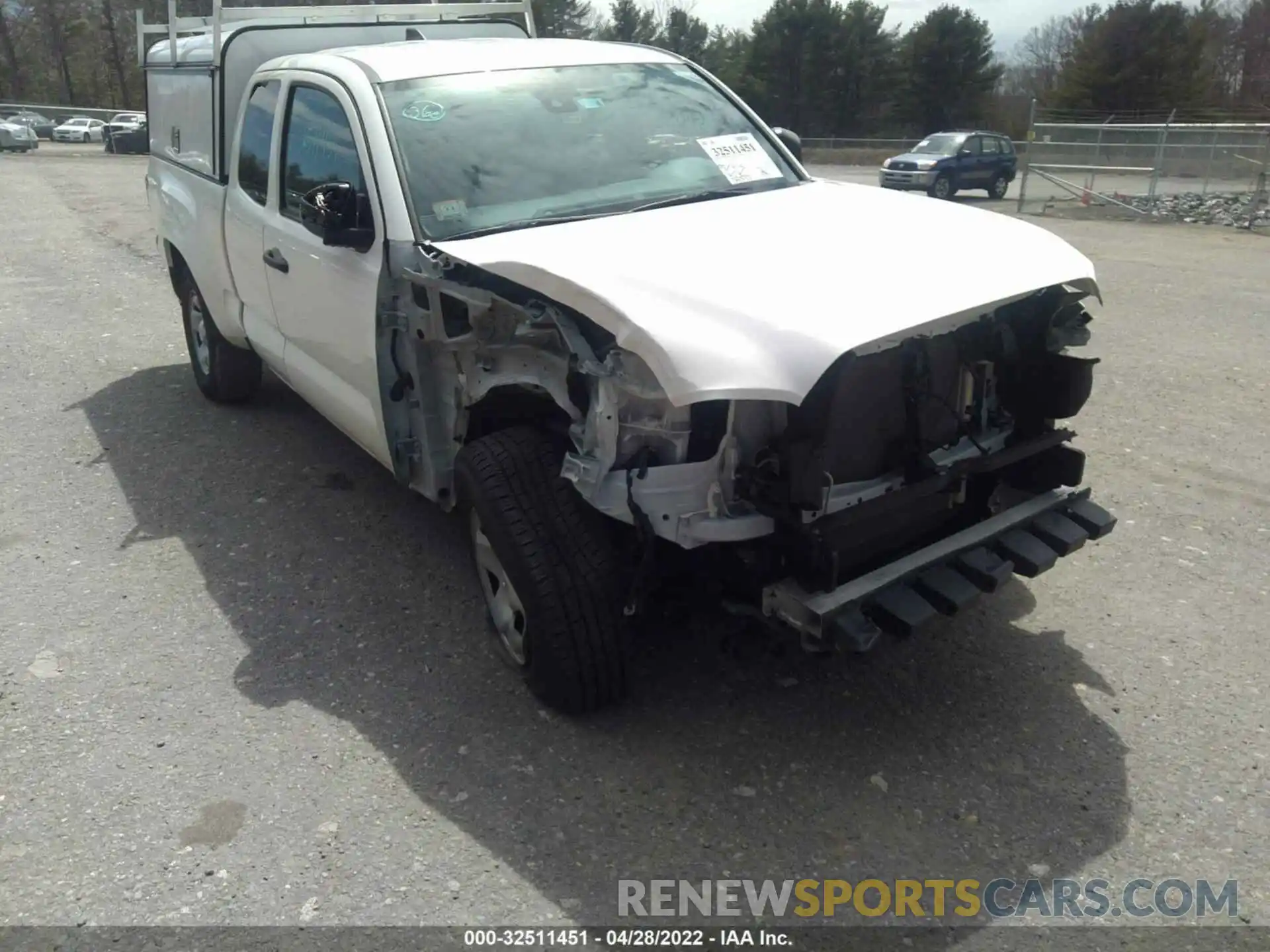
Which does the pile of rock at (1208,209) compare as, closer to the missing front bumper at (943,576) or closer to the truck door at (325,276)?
the missing front bumper at (943,576)

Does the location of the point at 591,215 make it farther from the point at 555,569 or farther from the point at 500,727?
the point at 500,727

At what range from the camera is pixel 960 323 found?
3.31 metres

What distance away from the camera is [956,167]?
25.6 meters

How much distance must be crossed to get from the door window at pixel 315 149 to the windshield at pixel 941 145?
76.4ft

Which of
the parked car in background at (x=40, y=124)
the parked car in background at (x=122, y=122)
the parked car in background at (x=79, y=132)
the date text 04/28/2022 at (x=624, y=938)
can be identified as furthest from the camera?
the parked car in background at (x=40, y=124)

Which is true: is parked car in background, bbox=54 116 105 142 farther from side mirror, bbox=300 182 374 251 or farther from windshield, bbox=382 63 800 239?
side mirror, bbox=300 182 374 251

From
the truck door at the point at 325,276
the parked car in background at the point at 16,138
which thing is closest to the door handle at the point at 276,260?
the truck door at the point at 325,276

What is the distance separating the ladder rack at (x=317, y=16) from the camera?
244 inches

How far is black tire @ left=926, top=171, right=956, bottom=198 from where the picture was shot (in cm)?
2550

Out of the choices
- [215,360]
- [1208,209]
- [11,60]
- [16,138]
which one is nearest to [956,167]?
[1208,209]

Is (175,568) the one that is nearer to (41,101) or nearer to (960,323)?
(960,323)

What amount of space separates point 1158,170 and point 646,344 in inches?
779

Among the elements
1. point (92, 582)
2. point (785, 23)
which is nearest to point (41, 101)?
point (785, 23)

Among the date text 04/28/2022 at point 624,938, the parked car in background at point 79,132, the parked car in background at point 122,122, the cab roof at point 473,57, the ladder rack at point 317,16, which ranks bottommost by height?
the parked car in background at point 79,132
